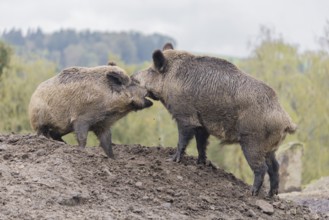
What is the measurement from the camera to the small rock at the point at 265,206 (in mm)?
8438

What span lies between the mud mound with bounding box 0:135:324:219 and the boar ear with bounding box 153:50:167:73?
1340 millimetres

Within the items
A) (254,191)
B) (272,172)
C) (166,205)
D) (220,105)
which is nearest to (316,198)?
(272,172)

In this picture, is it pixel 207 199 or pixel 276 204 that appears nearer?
pixel 207 199

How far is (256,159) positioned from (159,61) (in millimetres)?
2121

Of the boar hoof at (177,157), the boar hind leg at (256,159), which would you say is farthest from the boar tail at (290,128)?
the boar hoof at (177,157)

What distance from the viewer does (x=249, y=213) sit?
26.6ft

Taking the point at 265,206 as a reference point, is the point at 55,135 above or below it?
above

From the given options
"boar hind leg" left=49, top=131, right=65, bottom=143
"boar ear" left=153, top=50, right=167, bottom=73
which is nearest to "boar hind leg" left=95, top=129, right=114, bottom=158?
"boar hind leg" left=49, top=131, right=65, bottom=143

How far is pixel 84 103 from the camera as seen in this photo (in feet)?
30.7

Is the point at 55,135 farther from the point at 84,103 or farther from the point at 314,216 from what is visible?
the point at 314,216

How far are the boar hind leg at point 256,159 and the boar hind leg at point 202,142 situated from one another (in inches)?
34.5

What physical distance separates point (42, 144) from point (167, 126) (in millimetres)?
27187

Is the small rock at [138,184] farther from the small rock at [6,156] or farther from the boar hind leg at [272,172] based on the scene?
the boar hind leg at [272,172]

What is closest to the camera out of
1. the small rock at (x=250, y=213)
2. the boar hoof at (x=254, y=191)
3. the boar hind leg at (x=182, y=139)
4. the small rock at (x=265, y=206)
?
the small rock at (x=250, y=213)
